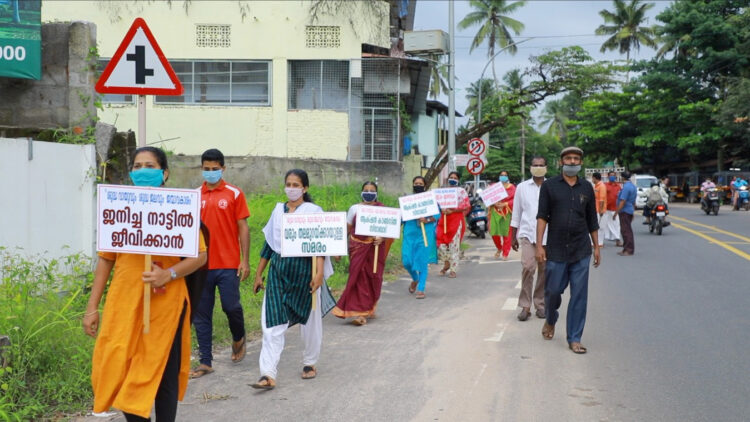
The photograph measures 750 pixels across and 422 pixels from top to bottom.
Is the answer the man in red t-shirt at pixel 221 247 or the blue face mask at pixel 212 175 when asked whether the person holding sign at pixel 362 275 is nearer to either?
the man in red t-shirt at pixel 221 247

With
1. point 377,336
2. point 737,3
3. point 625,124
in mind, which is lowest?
point 377,336

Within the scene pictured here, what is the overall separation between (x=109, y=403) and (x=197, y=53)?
22.4m

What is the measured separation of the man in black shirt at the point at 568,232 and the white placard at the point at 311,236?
2253mm

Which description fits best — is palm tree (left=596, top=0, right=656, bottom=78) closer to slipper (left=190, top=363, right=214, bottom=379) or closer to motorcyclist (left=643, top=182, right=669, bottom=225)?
motorcyclist (left=643, top=182, right=669, bottom=225)

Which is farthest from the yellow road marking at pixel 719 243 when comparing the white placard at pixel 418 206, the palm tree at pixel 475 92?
the palm tree at pixel 475 92

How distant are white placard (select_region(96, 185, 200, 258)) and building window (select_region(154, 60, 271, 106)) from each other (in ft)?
69.1

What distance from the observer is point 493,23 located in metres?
54.5

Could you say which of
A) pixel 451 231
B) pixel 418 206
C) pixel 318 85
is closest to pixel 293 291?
→ pixel 418 206

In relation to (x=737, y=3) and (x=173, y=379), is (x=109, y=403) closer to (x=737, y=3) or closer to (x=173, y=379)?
(x=173, y=379)

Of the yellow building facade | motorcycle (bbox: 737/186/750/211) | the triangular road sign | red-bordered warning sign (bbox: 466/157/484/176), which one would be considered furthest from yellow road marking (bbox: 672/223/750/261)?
the triangular road sign

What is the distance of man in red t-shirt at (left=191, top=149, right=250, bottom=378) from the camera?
6379 mm

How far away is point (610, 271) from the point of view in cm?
1341

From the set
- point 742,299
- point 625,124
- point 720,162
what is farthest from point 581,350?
point 625,124

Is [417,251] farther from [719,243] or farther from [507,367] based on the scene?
[719,243]
